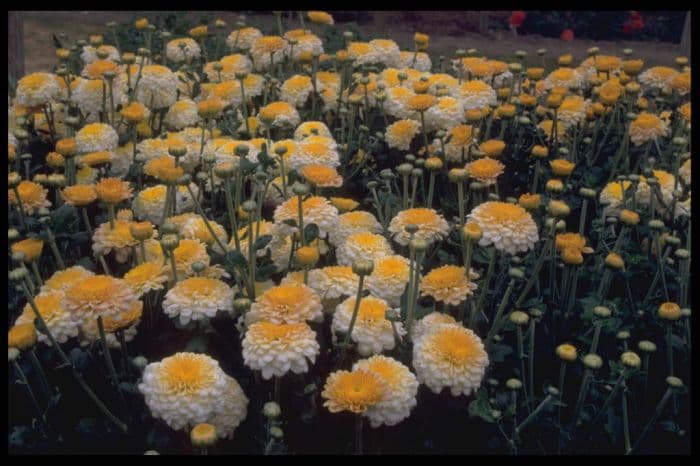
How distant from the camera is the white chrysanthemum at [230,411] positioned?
1793 mm

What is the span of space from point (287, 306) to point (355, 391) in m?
0.26

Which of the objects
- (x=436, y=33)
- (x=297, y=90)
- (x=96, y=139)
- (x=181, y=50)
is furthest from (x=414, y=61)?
(x=436, y=33)

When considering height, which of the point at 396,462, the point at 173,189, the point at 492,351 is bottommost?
the point at 396,462

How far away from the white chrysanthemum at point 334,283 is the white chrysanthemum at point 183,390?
15.3 inches

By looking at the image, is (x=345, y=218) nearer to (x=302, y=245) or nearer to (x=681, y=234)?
(x=302, y=245)

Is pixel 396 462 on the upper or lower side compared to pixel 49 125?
lower

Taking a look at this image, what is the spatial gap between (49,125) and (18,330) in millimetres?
1575

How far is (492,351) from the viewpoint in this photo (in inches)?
81.4

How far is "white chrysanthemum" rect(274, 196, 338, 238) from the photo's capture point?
7.22ft

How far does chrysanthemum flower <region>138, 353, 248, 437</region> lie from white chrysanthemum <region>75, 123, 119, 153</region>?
1.25 metres

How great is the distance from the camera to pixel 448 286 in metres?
2.00

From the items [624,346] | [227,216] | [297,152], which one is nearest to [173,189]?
[227,216]

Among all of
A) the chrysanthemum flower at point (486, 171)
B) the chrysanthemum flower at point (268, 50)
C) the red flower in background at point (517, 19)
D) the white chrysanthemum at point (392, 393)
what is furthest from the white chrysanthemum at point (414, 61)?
the red flower in background at point (517, 19)

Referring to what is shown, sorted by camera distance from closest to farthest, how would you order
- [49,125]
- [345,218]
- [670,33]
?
[345,218] < [49,125] < [670,33]
